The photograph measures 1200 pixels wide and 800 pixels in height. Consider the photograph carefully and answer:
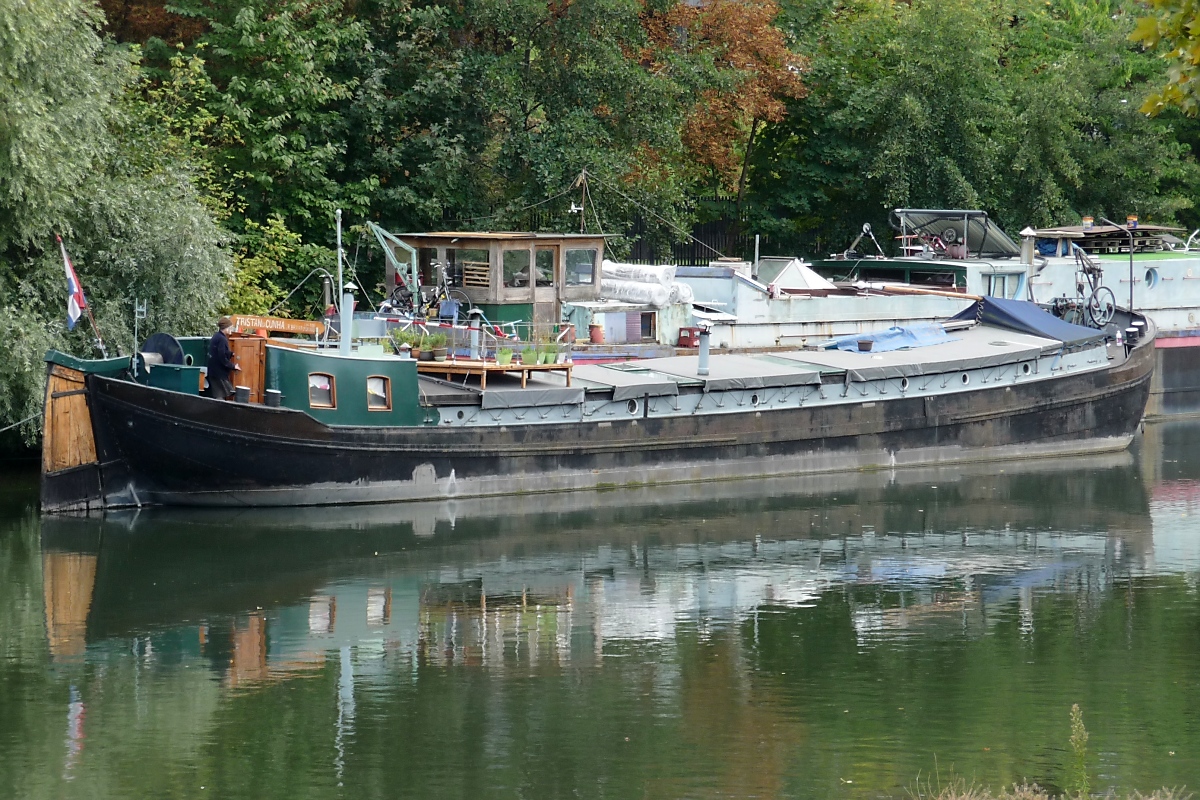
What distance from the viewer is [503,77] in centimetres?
3491

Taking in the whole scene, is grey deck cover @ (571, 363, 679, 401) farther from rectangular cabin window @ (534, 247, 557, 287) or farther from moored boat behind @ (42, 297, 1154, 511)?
rectangular cabin window @ (534, 247, 557, 287)

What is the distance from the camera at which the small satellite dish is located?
941 inches

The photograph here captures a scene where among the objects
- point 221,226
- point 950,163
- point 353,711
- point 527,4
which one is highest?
point 527,4

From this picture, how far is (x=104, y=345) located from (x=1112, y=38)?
31.2m

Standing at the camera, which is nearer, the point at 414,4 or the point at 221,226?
the point at 221,226

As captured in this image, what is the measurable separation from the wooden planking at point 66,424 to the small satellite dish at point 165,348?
1.24m

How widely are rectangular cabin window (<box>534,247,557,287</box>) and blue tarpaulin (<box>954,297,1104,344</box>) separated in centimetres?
962

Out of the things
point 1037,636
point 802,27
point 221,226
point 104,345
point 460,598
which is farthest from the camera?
point 802,27

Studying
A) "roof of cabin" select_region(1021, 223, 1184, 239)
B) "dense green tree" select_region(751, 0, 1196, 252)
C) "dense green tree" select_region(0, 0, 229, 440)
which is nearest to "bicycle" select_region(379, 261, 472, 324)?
"dense green tree" select_region(0, 0, 229, 440)

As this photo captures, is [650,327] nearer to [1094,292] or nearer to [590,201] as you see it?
[590,201]

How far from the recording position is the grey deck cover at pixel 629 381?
25859mm

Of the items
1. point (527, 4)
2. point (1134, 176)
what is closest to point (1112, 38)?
point (1134, 176)

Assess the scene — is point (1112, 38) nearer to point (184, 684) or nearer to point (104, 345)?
point (104, 345)

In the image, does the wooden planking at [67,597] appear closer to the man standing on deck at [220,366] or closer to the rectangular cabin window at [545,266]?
the man standing on deck at [220,366]
